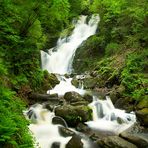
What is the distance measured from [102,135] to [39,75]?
5.42 m

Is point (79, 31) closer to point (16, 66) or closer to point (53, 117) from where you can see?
point (16, 66)

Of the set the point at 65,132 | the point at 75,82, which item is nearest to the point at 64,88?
the point at 75,82

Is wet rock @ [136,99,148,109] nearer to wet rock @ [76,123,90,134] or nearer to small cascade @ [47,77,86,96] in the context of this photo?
wet rock @ [76,123,90,134]

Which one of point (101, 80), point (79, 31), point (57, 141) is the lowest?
point (57, 141)

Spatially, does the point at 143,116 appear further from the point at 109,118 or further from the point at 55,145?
the point at 55,145

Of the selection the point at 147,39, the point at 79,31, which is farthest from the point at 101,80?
the point at 79,31

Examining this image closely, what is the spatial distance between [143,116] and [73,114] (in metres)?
2.72

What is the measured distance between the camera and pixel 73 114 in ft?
38.7

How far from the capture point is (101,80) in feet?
60.1

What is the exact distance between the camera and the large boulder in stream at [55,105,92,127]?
11.7 metres

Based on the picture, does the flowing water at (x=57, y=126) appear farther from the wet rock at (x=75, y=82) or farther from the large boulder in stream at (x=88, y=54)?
the large boulder in stream at (x=88, y=54)

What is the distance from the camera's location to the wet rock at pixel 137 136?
9.96m

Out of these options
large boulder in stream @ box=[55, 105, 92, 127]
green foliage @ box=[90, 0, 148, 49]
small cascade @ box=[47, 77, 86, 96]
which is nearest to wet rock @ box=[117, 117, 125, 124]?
large boulder in stream @ box=[55, 105, 92, 127]

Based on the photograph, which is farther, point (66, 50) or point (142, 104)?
point (66, 50)
